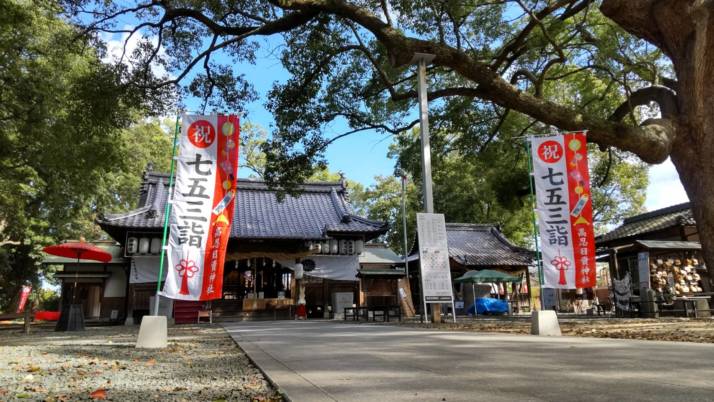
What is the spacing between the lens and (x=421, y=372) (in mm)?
3111

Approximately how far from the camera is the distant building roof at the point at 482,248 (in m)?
20.4

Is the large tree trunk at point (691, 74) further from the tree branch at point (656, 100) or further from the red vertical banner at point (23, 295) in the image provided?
the red vertical banner at point (23, 295)

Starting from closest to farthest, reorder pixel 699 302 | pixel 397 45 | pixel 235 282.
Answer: pixel 397 45 → pixel 699 302 → pixel 235 282

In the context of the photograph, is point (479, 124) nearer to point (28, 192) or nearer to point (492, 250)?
point (492, 250)

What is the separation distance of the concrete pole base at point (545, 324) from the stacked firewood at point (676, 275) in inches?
338

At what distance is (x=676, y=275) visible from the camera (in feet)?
42.3

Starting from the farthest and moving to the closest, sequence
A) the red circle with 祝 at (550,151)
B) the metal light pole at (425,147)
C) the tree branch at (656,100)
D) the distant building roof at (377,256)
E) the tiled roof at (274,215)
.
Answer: the distant building roof at (377,256) < the tiled roof at (274,215) < the metal light pole at (425,147) < the tree branch at (656,100) < the red circle with 祝 at (550,151)

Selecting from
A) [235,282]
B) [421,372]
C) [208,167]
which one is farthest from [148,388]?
[235,282]

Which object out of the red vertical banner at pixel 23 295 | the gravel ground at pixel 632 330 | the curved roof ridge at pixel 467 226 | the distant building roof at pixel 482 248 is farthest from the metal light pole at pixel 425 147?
the red vertical banner at pixel 23 295

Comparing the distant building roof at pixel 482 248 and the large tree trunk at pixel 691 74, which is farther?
the distant building roof at pixel 482 248

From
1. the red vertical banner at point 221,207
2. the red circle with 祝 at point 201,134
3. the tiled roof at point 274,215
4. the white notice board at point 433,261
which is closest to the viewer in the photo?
the red vertical banner at point 221,207

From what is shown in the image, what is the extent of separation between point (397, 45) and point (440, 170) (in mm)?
6521

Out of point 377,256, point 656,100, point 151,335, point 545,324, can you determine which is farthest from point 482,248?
point 151,335

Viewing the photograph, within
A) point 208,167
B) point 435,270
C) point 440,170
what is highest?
point 440,170
